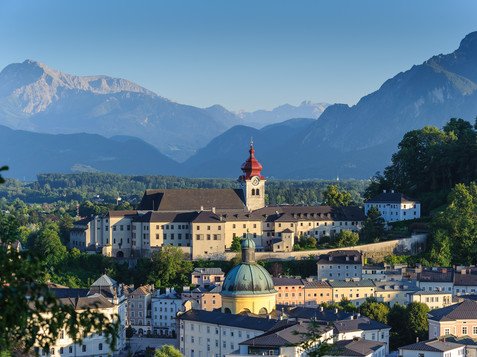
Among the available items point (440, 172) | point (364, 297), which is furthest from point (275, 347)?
point (440, 172)

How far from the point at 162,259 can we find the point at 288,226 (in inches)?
390

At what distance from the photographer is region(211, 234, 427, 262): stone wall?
72125mm

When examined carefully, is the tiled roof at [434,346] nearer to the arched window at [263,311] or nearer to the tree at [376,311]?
the tree at [376,311]

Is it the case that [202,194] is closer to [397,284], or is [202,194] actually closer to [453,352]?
[397,284]

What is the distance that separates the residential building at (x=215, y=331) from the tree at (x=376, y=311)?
8945mm

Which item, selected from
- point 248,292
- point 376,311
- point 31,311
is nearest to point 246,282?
point 248,292

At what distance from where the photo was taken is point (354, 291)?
2625 inches

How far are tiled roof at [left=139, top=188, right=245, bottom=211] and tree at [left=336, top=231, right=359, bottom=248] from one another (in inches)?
283

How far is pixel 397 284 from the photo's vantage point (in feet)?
220

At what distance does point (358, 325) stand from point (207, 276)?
53.8 feet

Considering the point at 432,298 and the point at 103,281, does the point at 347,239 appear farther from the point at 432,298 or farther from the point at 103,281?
the point at 103,281

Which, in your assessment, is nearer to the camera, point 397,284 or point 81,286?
point 397,284

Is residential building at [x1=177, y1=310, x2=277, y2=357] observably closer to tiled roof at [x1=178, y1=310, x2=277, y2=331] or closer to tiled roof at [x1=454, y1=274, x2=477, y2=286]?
tiled roof at [x1=178, y1=310, x2=277, y2=331]

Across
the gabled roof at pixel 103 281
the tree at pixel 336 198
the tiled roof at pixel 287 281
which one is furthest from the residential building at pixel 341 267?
the tree at pixel 336 198
